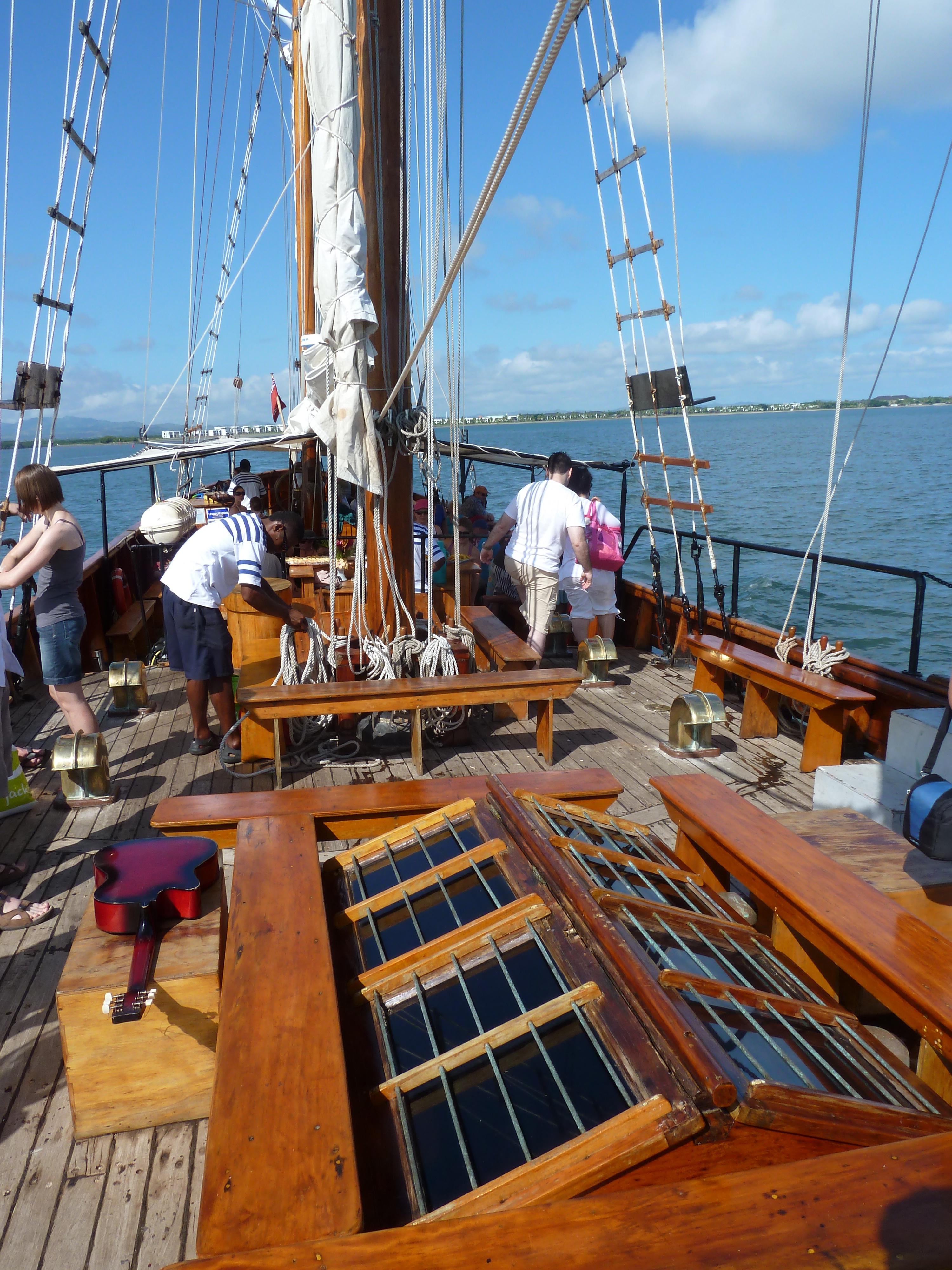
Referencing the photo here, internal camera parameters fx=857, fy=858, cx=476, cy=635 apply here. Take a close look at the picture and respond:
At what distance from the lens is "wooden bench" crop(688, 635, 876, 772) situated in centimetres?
445

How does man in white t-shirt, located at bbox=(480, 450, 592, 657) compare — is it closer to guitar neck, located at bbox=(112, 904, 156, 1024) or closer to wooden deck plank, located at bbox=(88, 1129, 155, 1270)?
guitar neck, located at bbox=(112, 904, 156, 1024)

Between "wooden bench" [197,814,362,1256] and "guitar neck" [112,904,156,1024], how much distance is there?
227mm

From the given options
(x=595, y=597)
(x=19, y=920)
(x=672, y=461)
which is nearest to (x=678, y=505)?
(x=672, y=461)

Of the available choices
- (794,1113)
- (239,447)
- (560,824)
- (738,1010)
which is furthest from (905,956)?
(239,447)

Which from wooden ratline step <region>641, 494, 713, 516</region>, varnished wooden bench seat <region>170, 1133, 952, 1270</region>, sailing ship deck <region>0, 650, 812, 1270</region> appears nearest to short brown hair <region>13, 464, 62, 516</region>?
sailing ship deck <region>0, 650, 812, 1270</region>

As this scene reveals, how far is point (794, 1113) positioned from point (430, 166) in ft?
15.2

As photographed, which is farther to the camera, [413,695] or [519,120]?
[413,695]

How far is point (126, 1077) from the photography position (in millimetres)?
2152

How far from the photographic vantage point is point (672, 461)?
252 inches

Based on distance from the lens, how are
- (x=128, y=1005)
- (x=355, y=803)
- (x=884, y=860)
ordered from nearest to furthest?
1. (x=128, y=1005)
2. (x=884, y=860)
3. (x=355, y=803)

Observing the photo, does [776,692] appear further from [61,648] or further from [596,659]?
[61,648]

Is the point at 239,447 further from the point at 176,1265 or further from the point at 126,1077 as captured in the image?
the point at 176,1265

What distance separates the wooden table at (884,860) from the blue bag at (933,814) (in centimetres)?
13

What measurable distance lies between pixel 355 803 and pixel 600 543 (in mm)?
3867
